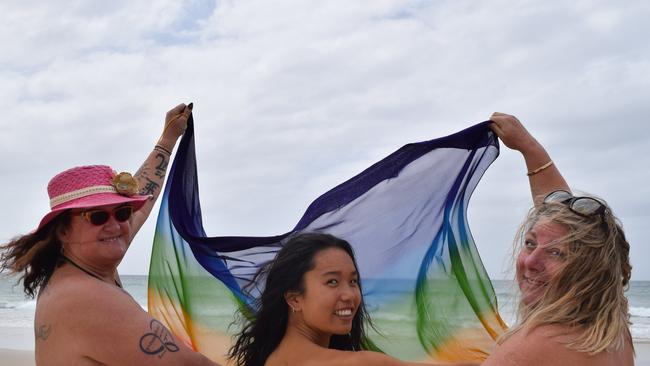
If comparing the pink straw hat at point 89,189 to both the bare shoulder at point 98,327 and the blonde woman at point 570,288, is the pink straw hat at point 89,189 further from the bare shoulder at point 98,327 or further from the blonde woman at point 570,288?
the blonde woman at point 570,288

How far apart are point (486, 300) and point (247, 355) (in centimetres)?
142

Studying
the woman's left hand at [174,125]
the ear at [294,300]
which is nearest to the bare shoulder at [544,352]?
the ear at [294,300]

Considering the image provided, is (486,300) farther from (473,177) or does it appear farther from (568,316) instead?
(568,316)

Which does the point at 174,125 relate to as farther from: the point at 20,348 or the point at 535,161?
the point at 20,348

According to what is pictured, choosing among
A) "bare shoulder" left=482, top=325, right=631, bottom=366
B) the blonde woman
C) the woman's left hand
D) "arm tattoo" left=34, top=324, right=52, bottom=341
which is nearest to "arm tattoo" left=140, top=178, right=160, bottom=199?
the woman's left hand

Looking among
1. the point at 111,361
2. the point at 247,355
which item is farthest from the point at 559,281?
the point at 111,361

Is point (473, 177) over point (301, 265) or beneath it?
over

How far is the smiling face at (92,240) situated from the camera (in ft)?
10.8

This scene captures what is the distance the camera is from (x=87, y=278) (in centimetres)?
321

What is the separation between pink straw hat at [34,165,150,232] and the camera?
3.29m

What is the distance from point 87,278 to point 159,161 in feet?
5.01

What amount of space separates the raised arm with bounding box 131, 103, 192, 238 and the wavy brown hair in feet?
7.33

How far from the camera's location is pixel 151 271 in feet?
14.2

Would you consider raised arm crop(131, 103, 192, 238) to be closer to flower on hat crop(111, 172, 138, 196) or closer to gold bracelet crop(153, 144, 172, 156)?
gold bracelet crop(153, 144, 172, 156)
